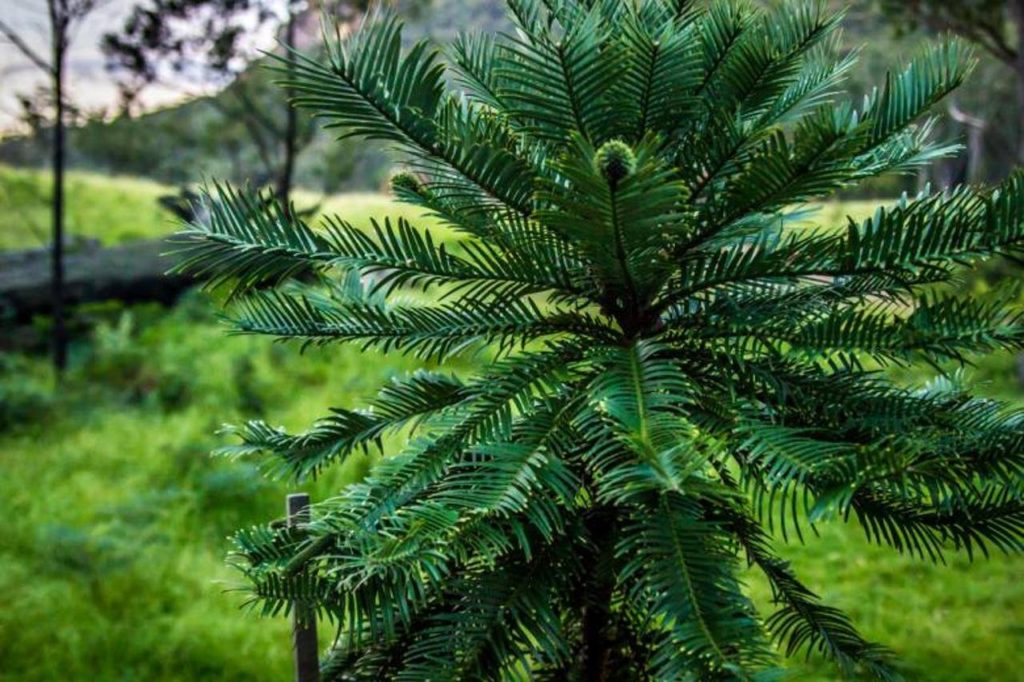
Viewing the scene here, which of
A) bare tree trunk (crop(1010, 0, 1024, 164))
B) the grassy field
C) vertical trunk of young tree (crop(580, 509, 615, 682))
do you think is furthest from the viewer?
bare tree trunk (crop(1010, 0, 1024, 164))

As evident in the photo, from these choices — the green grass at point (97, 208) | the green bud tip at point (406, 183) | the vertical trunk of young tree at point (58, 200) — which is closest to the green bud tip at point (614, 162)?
the green bud tip at point (406, 183)

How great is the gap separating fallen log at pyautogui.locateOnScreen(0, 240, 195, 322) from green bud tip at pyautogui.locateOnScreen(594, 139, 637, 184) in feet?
33.0

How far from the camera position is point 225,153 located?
644 inches

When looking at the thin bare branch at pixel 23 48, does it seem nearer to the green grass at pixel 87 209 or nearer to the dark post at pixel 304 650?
the green grass at pixel 87 209

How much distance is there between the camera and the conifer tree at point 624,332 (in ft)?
3.48

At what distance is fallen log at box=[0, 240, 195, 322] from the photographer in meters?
10.1

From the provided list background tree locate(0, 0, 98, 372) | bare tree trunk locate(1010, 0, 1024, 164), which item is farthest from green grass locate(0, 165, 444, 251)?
bare tree trunk locate(1010, 0, 1024, 164)

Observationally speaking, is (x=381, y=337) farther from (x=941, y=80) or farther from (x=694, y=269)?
(x=941, y=80)

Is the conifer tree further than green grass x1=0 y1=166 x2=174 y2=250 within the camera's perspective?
No

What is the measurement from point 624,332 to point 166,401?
7.16 meters

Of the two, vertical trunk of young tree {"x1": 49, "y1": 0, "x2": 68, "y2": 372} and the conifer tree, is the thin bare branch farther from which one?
the conifer tree

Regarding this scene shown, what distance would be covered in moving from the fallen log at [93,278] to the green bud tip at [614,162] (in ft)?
33.0

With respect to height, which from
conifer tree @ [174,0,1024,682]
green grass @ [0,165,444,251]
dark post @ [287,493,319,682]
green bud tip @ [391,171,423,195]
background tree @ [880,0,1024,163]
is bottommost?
dark post @ [287,493,319,682]

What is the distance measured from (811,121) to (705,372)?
44cm
